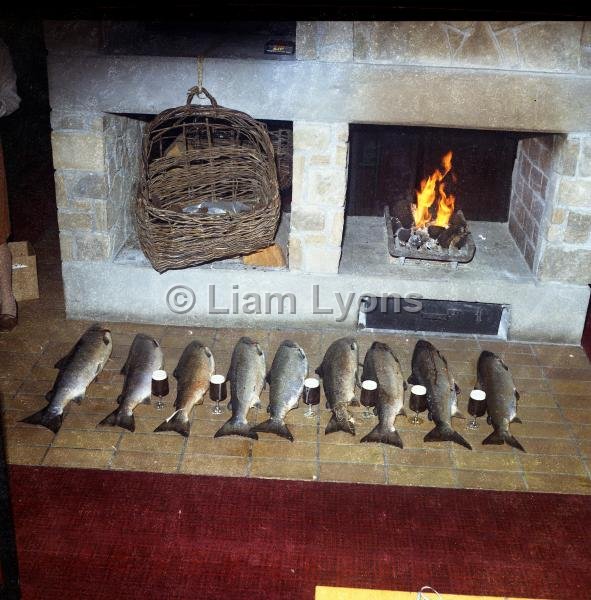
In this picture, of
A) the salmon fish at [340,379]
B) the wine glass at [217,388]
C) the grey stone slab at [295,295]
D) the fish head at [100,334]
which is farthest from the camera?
the grey stone slab at [295,295]

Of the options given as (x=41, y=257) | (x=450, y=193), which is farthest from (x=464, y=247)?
(x=41, y=257)

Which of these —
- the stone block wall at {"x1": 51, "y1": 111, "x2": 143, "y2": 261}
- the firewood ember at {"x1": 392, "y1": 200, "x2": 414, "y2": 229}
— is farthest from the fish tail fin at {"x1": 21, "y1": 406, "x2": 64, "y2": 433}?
the firewood ember at {"x1": 392, "y1": 200, "x2": 414, "y2": 229}

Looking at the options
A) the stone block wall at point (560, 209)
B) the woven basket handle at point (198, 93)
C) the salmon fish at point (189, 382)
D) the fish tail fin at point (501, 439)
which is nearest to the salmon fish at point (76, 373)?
the salmon fish at point (189, 382)

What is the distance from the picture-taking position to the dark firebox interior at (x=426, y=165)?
619cm

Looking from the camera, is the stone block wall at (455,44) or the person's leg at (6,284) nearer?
the stone block wall at (455,44)

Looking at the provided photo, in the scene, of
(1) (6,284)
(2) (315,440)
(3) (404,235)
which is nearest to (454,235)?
(3) (404,235)

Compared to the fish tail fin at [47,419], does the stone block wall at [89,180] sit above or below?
above

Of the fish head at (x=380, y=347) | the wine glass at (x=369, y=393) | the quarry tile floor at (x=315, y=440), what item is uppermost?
the fish head at (x=380, y=347)

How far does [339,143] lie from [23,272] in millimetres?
2955

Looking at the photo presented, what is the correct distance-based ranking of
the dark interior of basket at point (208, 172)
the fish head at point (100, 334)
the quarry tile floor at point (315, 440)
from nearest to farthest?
the quarry tile floor at point (315, 440)
the fish head at point (100, 334)
the dark interior of basket at point (208, 172)

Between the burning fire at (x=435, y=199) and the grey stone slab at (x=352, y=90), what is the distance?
123 cm

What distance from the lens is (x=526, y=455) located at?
4.33m

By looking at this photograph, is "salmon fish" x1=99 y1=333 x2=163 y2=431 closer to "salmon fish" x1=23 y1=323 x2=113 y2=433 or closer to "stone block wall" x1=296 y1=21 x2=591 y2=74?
"salmon fish" x1=23 y1=323 x2=113 y2=433

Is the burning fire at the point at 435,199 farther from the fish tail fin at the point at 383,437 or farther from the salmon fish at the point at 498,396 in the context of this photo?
the fish tail fin at the point at 383,437
